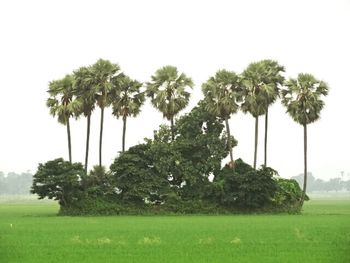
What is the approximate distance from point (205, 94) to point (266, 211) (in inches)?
570

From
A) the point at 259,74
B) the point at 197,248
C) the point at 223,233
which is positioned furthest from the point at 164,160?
the point at 197,248

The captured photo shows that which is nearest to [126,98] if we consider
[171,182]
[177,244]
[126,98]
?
[126,98]

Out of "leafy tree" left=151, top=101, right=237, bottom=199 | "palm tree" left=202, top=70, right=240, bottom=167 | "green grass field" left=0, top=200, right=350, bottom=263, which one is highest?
"palm tree" left=202, top=70, right=240, bottom=167

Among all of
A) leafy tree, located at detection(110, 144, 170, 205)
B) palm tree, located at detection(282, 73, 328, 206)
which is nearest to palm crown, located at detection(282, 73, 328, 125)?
palm tree, located at detection(282, 73, 328, 206)

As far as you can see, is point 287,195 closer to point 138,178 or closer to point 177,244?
point 138,178

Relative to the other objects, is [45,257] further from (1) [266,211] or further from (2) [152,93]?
(2) [152,93]

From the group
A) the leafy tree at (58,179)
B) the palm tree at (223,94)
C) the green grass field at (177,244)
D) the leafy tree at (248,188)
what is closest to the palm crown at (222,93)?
the palm tree at (223,94)

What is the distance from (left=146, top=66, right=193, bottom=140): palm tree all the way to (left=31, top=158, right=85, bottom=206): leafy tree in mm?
13409

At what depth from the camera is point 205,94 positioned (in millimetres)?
71062

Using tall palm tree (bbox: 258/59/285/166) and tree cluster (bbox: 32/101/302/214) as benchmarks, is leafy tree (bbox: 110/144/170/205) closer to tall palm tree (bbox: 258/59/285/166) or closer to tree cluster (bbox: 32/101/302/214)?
tree cluster (bbox: 32/101/302/214)

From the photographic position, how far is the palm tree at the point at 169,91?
72.0 metres

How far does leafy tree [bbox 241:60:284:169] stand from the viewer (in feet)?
232

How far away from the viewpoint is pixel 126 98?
72.9 meters

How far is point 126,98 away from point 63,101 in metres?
7.04
